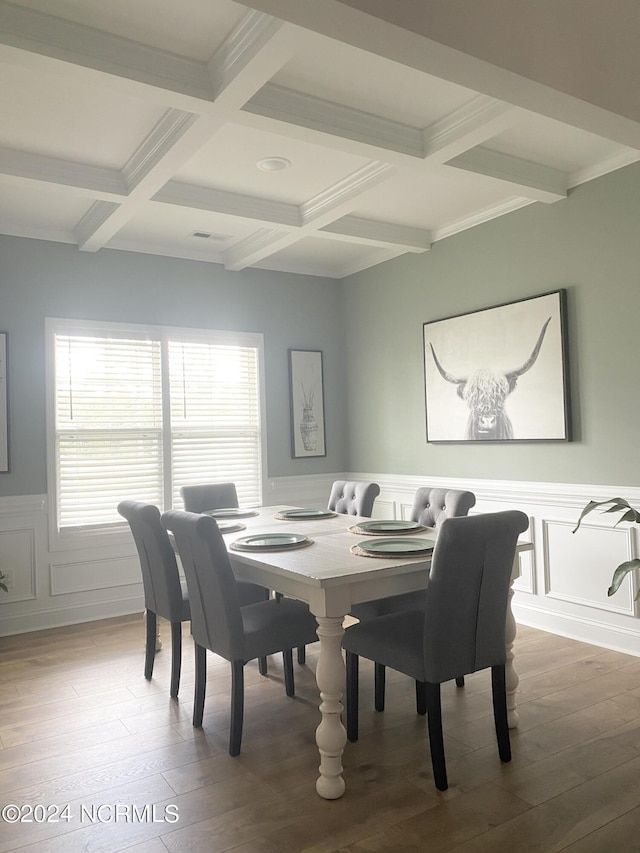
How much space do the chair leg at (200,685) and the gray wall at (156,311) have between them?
227 centimetres

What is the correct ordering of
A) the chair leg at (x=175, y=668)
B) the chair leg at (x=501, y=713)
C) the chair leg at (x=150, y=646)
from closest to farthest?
the chair leg at (x=501, y=713), the chair leg at (x=175, y=668), the chair leg at (x=150, y=646)

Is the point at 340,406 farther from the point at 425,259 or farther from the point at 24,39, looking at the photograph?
the point at 24,39

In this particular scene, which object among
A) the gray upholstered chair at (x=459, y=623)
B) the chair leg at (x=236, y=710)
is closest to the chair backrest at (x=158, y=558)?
the chair leg at (x=236, y=710)

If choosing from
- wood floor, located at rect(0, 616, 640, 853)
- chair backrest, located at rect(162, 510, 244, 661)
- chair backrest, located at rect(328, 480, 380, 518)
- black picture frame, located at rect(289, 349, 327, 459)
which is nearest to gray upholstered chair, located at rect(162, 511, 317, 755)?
chair backrest, located at rect(162, 510, 244, 661)

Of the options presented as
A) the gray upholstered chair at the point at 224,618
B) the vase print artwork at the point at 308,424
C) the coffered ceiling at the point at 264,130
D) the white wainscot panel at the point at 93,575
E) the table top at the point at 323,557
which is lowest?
the white wainscot panel at the point at 93,575

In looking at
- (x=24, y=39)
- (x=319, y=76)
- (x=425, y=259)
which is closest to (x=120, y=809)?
(x=24, y=39)

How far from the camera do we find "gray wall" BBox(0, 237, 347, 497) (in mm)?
4551

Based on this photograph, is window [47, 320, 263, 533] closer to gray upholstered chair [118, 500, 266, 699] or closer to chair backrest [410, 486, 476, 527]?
gray upholstered chair [118, 500, 266, 699]

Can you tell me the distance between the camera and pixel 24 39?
234cm

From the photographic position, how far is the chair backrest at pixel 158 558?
10.7 feet

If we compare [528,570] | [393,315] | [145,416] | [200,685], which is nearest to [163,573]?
[200,685]

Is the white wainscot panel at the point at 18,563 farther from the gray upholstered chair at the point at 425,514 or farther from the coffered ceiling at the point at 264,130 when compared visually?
the gray upholstered chair at the point at 425,514

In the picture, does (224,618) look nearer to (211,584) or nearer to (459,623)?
(211,584)

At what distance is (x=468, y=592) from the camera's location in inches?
94.7
